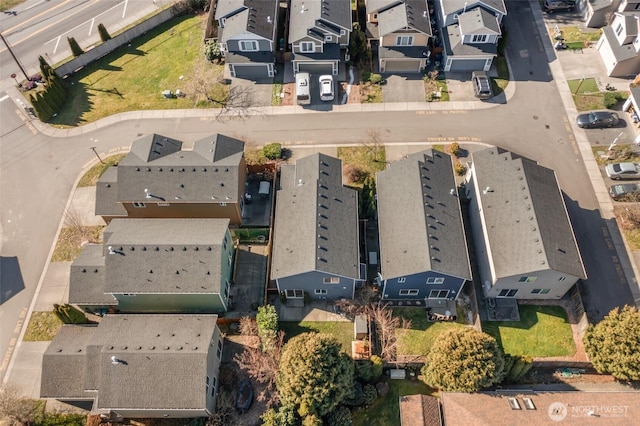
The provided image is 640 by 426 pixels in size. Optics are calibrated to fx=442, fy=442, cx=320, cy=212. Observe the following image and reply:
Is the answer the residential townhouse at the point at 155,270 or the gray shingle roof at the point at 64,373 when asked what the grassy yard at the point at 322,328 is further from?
the gray shingle roof at the point at 64,373

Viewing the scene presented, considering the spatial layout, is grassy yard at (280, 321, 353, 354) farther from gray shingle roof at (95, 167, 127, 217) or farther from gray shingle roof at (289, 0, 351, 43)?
gray shingle roof at (289, 0, 351, 43)

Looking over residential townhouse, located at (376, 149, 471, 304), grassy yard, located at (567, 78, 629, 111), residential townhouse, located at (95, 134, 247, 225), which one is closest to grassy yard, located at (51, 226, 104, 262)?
residential townhouse, located at (95, 134, 247, 225)

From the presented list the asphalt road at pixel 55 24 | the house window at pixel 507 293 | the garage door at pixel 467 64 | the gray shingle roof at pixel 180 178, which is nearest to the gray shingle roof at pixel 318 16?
the garage door at pixel 467 64

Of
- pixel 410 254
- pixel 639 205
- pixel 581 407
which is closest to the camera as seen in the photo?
pixel 581 407

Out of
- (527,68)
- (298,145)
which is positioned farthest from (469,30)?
(298,145)

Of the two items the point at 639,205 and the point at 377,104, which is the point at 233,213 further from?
the point at 639,205

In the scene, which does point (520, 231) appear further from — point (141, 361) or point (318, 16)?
point (318, 16)

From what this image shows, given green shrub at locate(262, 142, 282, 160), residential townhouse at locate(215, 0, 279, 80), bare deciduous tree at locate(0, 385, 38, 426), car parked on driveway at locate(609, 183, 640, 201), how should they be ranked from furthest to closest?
1. residential townhouse at locate(215, 0, 279, 80)
2. green shrub at locate(262, 142, 282, 160)
3. car parked on driveway at locate(609, 183, 640, 201)
4. bare deciduous tree at locate(0, 385, 38, 426)
